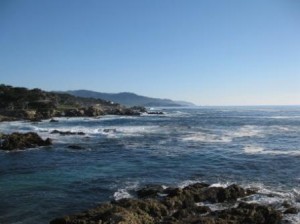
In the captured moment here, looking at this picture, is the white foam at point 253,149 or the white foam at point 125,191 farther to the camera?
the white foam at point 253,149

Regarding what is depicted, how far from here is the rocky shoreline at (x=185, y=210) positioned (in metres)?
15.3

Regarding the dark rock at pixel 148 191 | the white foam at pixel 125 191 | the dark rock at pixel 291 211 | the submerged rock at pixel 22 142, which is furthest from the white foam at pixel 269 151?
the submerged rock at pixel 22 142

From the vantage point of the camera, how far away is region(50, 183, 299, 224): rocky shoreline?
50.2 ft

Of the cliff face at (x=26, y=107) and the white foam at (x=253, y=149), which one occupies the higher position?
the cliff face at (x=26, y=107)

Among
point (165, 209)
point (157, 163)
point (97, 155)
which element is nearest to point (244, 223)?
point (165, 209)

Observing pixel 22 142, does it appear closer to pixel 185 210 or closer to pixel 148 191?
pixel 148 191

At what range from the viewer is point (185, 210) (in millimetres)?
17109

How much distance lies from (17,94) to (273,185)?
90.3 m

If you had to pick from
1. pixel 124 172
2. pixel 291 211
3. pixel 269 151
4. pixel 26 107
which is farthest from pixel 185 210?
pixel 26 107

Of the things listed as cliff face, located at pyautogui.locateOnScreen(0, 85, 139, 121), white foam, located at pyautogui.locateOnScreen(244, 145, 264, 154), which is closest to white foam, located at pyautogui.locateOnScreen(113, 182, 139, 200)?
white foam, located at pyautogui.locateOnScreen(244, 145, 264, 154)

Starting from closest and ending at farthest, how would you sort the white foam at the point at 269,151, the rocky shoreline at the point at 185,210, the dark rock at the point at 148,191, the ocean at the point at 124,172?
the rocky shoreline at the point at 185,210 < the ocean at the point at 124,172 < the dark rock at the point at 148,191 < the white foam at the point at 269,151

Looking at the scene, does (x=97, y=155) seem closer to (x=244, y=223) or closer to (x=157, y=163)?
(x=157, y=163)

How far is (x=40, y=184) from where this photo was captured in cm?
2323

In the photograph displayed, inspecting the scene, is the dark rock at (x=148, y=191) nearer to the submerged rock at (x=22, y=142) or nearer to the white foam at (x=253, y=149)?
the white foam at (x=253, y=149)
